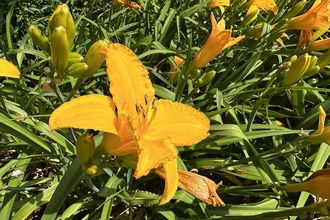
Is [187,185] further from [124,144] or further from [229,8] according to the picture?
[229,8]

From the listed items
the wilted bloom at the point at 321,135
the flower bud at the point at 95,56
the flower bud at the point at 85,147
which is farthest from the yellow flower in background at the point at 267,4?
the flower bud at the point at 85,147

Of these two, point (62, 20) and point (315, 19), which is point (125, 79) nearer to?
point (62, 20)

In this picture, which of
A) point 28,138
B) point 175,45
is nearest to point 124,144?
point 28,138

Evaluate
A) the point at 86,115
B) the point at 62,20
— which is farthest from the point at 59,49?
the point at 86,115

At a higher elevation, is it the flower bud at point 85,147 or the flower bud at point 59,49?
the flower bud at point 59,49

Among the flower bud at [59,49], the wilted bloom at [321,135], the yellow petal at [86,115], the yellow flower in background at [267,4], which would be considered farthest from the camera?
the yellow flower in background at [267,4]

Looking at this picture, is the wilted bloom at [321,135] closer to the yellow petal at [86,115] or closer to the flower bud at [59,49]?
the yellow petal at [86,115]
